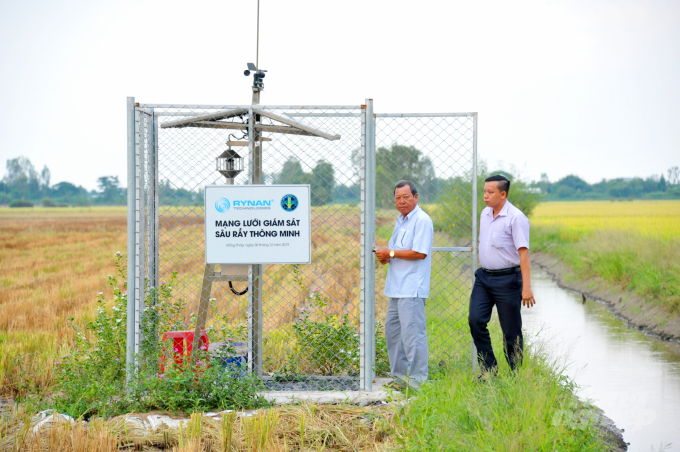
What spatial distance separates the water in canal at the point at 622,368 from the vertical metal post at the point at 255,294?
315cm

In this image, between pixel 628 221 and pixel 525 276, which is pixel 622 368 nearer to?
pixel 525 276

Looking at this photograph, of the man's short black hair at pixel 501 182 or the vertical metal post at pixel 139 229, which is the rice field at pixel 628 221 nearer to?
the man's short black hair at pixel 501 182

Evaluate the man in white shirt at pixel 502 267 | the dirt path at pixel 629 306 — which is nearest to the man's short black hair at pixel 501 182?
the man in white shirt at pixel 502 267

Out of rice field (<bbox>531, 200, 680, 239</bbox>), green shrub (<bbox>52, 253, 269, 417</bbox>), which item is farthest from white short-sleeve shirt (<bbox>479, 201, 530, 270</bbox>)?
rice field (<bbox>531, 200, 680, 239</bbox>)

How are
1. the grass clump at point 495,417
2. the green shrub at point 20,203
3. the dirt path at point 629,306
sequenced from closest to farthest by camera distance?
the grass clump at point 495,417 < the dirt path at point 629,306 < the green shrub at point 20,203

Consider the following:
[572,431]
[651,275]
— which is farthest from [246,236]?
[651,275]

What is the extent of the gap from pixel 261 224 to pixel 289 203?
0.32m

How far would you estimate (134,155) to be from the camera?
5707 mm

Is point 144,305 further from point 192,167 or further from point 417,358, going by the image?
point 417,358

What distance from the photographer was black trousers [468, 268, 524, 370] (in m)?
5.61

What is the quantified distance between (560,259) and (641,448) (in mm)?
18405

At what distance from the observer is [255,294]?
6047 mm

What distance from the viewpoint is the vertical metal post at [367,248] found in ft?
19.0

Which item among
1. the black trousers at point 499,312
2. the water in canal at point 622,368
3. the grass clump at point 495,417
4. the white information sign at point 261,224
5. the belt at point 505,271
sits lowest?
the water in canal at point 622,368
